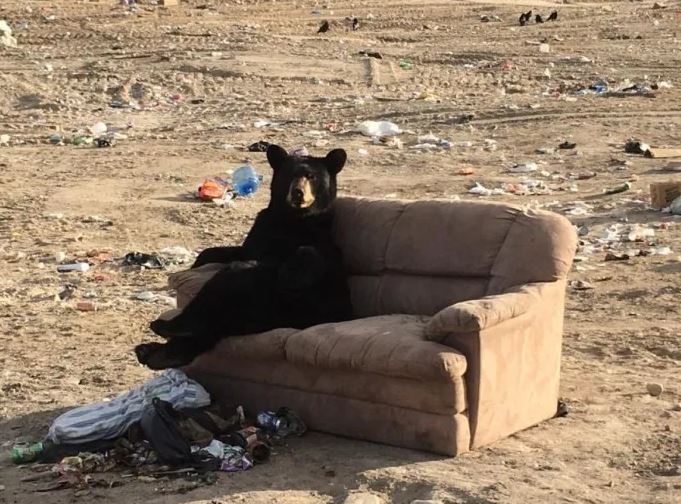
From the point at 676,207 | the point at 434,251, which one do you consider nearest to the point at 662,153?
the point at 676,207

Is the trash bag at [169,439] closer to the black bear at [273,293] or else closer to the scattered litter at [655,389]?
the black bear at [273,293]

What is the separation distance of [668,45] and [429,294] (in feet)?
55.1

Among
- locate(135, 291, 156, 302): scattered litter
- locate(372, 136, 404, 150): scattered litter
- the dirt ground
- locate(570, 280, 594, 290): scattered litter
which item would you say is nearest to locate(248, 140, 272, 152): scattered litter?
the dirt ground

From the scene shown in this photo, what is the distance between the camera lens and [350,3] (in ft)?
94.8

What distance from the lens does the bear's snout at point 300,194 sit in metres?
7.18

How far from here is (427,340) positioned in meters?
6.34

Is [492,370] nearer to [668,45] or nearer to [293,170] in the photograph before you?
[293,170]

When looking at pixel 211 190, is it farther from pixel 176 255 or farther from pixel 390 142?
pixel 390 142

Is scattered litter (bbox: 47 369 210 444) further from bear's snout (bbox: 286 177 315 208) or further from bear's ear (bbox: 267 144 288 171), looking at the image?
bear's ear (bbox: 267 144 288 171)

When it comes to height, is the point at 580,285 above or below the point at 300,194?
below

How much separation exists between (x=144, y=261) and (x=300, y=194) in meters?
4.15

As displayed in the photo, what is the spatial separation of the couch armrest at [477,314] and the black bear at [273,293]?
0.88 m

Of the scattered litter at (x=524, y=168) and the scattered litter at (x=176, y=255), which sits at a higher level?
the scattered litter at (x=524, y=168)

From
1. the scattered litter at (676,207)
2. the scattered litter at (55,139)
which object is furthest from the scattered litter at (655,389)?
the scattered litter at (55,139)
